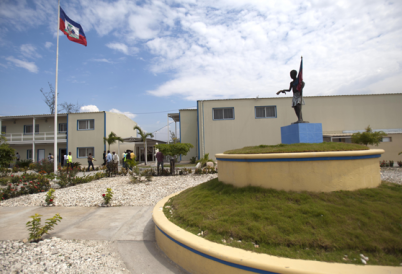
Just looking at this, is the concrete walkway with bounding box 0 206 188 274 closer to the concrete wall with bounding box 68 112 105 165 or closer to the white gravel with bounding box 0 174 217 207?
the white gravel with bounding box 0 174 217 207

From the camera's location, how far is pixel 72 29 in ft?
53.5

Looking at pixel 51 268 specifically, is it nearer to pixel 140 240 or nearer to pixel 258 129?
pixel 140 240

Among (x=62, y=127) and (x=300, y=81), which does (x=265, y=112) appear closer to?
(x=300, y=81)

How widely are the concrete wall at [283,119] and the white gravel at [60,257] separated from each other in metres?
17.6

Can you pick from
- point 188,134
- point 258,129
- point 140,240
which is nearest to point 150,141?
point 188,134

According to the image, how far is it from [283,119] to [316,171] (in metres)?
19.1

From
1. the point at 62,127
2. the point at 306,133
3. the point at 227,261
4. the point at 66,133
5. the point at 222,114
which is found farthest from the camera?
the point at 62,127

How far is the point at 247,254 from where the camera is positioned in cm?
265

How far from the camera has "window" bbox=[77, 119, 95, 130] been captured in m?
25.2

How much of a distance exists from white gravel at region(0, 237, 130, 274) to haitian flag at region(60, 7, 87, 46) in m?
15.9

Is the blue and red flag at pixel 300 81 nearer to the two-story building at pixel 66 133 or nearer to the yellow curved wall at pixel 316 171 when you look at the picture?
the yellow curved wall at pixel 316 171

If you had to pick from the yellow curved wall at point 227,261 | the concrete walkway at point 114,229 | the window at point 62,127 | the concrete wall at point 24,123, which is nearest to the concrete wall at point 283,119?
the concrete walkway at point 114,229

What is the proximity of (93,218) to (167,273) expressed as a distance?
3.56 meters

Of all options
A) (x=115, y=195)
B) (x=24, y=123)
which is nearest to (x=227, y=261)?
(x=115, y=195)
